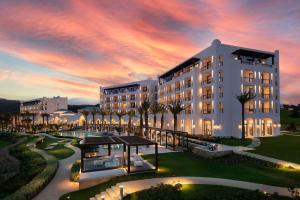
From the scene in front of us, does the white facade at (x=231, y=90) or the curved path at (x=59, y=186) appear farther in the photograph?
the white facade at (x=231, y=90)

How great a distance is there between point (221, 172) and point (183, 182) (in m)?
4.87

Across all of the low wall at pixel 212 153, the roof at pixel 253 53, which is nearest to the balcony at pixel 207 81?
the roof at pixel 253 53

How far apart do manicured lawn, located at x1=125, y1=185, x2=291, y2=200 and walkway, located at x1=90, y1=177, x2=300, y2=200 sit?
26.3 inches

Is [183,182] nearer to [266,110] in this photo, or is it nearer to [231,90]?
[231,90]

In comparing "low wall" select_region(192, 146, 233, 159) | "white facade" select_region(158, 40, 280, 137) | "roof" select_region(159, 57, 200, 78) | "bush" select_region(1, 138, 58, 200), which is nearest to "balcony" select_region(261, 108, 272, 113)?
"white facade" select_region(158, 40, 280, 137)

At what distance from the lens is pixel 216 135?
39.7m

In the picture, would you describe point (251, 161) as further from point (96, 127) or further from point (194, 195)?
point (96, 127)

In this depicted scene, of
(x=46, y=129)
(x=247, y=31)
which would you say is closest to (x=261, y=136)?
(x=247, y=31)

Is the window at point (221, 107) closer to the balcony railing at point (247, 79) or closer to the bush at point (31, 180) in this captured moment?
the balcony railing at point (247, 79)

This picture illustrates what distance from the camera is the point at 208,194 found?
522 inches

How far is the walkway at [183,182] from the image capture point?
13872 mm

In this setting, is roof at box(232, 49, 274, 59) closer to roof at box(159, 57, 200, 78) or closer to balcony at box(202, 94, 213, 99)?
roof at box(159, 57, 200, 78)

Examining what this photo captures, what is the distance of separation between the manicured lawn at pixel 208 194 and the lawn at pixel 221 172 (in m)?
2.75

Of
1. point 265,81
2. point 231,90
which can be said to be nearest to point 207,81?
point 231,90
